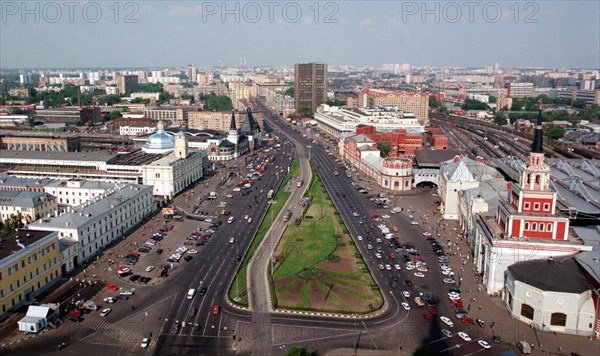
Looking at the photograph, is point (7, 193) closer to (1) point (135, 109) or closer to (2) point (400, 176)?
(2) point (400, 176)

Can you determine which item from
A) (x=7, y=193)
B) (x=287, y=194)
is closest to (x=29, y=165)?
(x=7, y=193)

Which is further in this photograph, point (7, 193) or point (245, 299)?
point (7, 193)

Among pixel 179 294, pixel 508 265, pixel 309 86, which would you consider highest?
pixel 309 86

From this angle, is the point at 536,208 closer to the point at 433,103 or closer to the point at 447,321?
the point at 447,321

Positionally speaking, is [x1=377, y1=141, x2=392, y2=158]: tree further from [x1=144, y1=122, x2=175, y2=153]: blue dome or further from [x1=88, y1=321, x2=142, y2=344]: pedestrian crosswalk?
[x1=88, y1=321, x2=142, y2=344]: pedestrian crosswalk

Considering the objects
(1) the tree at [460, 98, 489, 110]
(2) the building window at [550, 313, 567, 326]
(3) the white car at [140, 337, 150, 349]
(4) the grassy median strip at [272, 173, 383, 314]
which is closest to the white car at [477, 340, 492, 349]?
(2) the building window at [550, 313, 567, 326]

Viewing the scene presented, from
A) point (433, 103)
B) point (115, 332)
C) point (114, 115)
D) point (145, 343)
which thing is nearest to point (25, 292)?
point (115, 332)

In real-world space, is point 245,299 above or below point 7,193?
below

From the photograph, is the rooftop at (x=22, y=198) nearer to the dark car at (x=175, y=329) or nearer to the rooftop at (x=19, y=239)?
the rooftop at (x=19, y=239)
